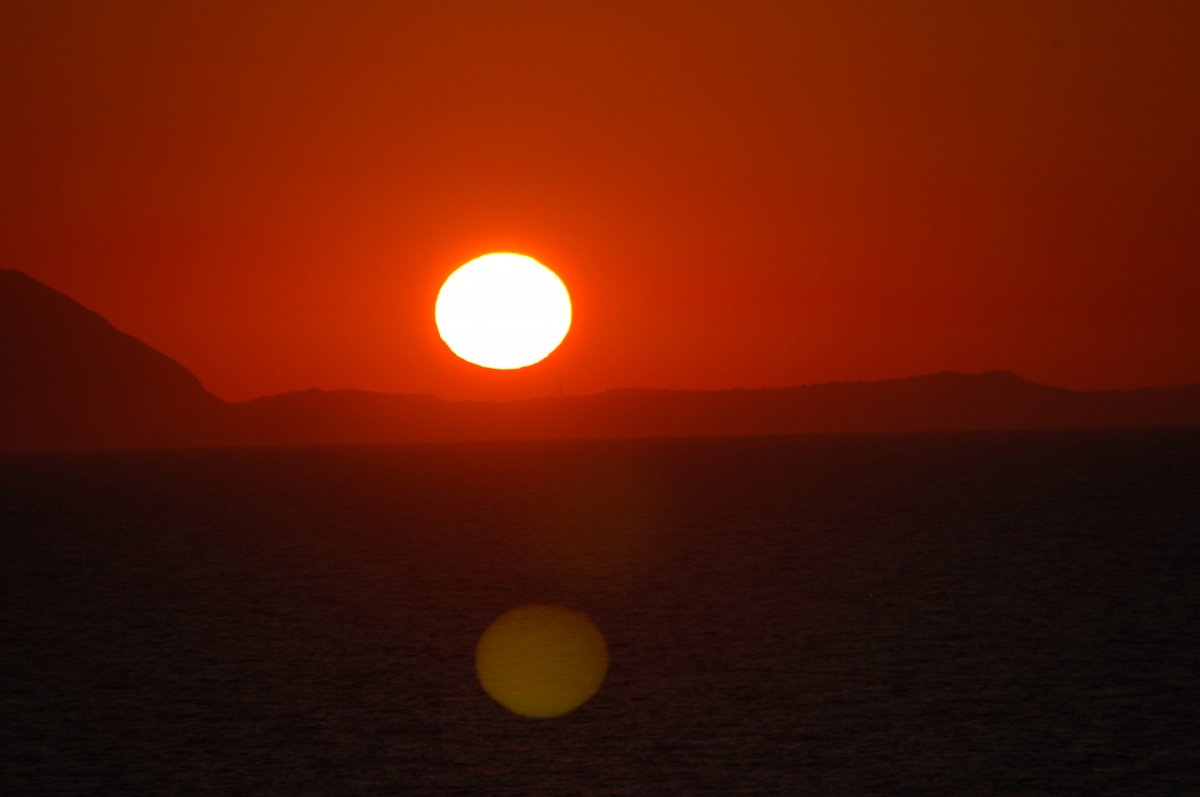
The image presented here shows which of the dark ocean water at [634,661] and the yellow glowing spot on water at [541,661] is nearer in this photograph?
the dark ocean water at [634,661]

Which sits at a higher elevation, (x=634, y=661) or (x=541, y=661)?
(x=541, y=661)

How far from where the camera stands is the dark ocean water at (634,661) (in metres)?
27.6

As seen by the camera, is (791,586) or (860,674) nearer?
(860,674)

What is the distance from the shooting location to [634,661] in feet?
132

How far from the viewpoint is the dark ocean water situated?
2756 cm

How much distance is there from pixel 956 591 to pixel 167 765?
3816cm

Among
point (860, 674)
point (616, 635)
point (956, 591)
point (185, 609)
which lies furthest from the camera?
point (956, 591)

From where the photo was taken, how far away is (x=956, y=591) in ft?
188

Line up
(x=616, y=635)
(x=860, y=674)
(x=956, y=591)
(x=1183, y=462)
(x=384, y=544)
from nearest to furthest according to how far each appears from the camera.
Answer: (x=860, y=674)
(x=616, y=635)
(x=956, y=591)
(x=384, y=544)
(x=1183, y=462)

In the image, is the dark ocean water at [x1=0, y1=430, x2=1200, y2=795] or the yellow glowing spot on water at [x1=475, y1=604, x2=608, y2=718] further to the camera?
the yellow glowing spot on water at [x1=475, y1=604, x2=608, y2=718]

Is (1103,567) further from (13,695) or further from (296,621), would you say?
(13,695)

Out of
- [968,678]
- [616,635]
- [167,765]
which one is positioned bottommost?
[167,765]

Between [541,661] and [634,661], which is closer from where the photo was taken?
[634,661]

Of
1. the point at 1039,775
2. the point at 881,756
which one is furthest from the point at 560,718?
the point at 1039,775
